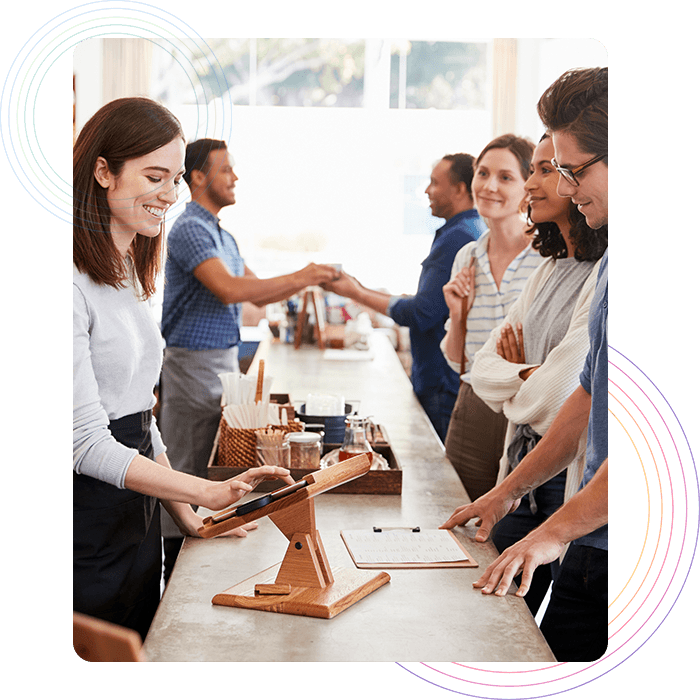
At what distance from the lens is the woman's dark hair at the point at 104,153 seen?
4.22 feet

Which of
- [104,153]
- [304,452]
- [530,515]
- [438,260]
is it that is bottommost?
[530,515]

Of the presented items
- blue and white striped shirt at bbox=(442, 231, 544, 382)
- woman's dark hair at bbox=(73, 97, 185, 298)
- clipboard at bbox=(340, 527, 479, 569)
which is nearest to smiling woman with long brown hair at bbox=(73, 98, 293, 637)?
woman's dark hair at bbox=(73, 97, 185, 298)

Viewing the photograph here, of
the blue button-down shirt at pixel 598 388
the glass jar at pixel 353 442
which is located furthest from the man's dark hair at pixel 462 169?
the glass jar at pixel 353 442

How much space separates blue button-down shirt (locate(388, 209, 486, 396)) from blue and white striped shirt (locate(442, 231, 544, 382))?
0.03 meters

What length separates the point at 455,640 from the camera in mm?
1154

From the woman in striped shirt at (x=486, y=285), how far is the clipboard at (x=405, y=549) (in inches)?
18.5

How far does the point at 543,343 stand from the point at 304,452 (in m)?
0.61

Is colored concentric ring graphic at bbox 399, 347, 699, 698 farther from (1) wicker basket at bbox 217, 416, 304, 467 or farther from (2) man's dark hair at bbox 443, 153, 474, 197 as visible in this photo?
(1) wicker basket at bbox 217, 416, 304, 467

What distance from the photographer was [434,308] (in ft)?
6.91

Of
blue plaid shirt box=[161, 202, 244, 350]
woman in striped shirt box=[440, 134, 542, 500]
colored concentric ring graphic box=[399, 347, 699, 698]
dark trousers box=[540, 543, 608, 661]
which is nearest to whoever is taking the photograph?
colored concentric ring graphic box=[399, 347, 699, 698]

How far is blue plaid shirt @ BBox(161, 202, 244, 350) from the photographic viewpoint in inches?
81.0
